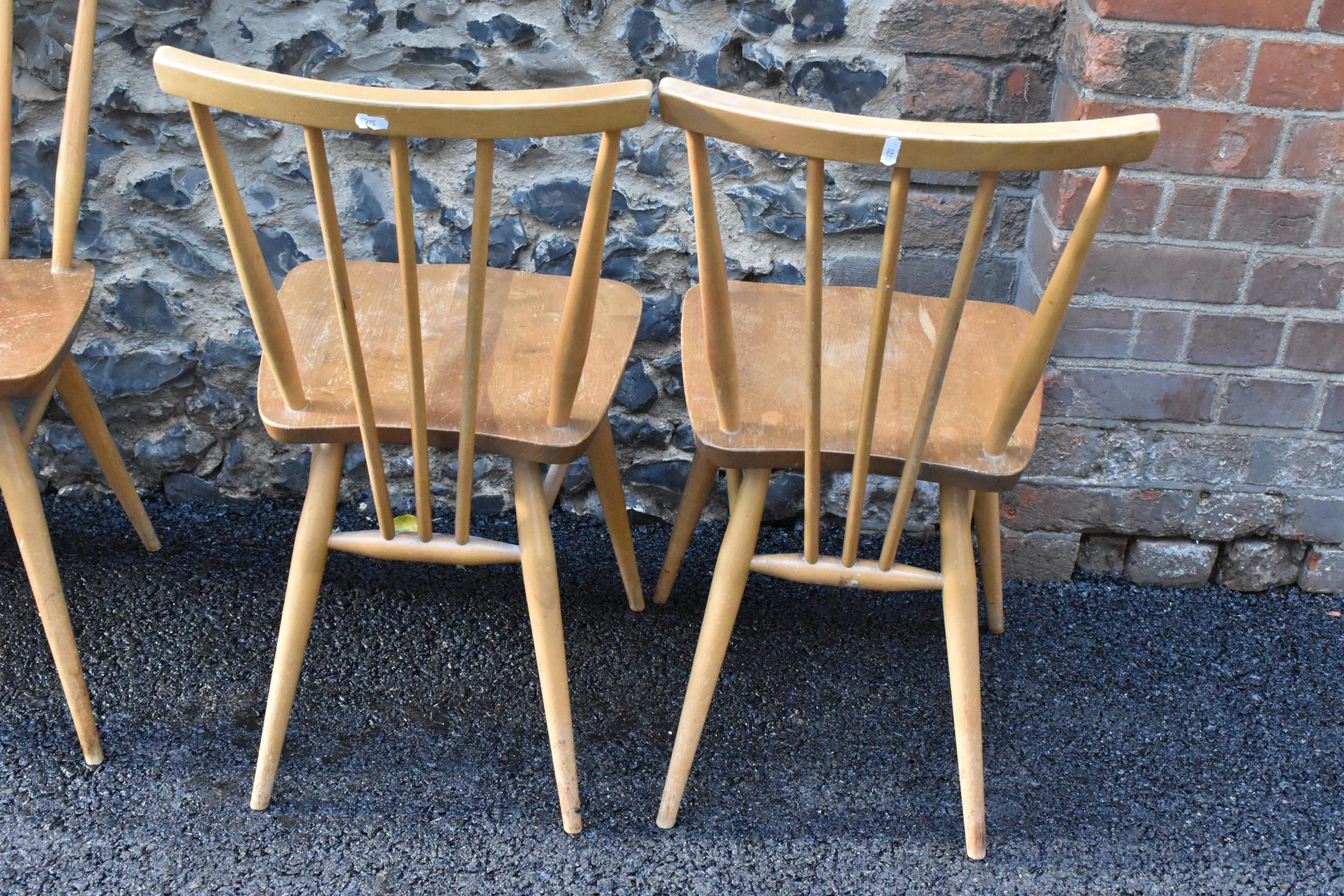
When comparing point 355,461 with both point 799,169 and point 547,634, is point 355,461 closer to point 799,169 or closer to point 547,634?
point 547,634

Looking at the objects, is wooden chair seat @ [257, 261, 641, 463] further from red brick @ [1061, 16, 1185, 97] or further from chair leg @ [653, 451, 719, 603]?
red brick @ [1061, 16, 1185, 97]

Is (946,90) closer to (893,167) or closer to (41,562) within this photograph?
(893,167)

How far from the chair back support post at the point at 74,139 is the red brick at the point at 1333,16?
4.98 feet

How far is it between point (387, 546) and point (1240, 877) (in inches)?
43.2

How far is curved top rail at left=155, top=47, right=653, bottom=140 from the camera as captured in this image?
0.99 metres

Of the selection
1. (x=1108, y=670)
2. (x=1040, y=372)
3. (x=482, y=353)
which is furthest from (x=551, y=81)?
(x=1108, y=670)

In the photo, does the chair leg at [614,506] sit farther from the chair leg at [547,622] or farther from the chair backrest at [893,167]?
the chair backrest at [893,167]

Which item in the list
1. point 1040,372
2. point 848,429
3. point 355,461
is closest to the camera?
point 1040,372

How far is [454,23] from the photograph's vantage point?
1.65m

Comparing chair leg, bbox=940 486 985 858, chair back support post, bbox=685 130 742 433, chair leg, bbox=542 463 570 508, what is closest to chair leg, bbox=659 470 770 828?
chair back support post, bbox=685 130 742 433

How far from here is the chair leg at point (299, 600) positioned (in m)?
1.33

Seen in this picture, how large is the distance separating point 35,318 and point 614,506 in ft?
2.53

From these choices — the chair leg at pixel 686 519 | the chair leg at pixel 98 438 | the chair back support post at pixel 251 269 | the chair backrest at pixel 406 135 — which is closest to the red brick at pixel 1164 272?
the chair leg at pixel 686 519

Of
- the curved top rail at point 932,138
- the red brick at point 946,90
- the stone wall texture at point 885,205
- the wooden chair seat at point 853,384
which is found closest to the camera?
the curved top rail at point 932,138
